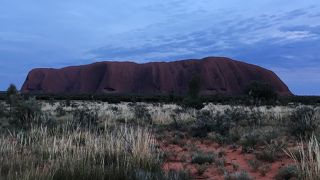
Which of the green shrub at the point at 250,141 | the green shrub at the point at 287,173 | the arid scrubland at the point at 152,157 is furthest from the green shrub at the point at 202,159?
the green shrub at the point at 287,173

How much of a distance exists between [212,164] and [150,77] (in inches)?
4137

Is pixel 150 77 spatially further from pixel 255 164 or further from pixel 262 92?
pixel 255 164

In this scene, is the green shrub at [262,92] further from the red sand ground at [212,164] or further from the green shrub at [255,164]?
the green shrub at [255,164]

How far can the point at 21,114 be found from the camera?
18453 mm

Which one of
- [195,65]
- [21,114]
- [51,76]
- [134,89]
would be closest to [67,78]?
[51,76]

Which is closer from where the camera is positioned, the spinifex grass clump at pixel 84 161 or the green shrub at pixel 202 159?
the spinifex grass clump at pixel 84 161

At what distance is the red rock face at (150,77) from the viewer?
365ft

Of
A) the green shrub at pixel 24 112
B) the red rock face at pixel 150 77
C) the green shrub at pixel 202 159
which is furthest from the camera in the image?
the red rock face at pixel 150 77

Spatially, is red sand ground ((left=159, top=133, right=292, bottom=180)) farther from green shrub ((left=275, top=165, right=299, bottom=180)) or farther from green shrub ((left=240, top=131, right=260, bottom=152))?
green shrub ((left=275, top=165, right=299, bottom=180))

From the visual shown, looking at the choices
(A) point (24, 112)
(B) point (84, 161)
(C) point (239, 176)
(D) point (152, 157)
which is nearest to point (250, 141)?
(D) point (152, 157)

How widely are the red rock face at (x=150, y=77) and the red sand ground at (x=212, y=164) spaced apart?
9312cm

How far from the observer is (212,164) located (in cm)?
1052

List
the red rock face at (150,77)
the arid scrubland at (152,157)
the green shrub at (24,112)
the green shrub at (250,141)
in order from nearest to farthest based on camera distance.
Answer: the arid scrubland at (152,157)
the green shrub at (250,141)
the green shrub at (24,112)
the red rock face at (150,77)

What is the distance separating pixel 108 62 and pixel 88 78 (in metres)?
6.58
